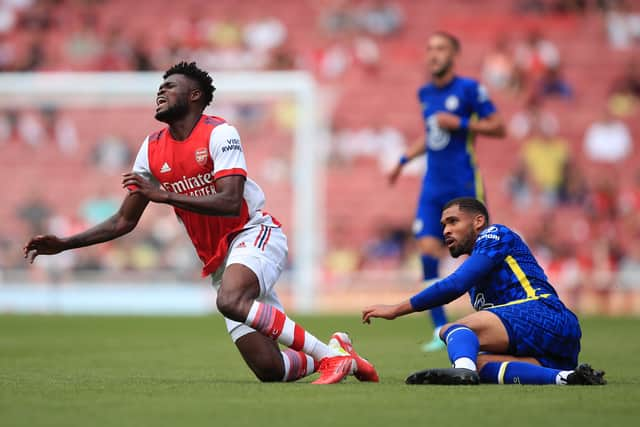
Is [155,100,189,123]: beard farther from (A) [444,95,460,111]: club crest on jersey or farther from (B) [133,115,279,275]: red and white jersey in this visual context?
(A) [444,95,460,111]: club crest on jersey

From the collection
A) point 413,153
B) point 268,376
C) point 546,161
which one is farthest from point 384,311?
point 546,161

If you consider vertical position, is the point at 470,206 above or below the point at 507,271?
above

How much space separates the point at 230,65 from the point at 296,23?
9.71ft

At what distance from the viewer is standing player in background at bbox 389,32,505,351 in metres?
10.9

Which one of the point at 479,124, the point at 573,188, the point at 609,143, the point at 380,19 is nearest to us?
the point at 479,124

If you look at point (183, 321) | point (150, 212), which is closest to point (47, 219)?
point (150, 212)

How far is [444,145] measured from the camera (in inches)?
436

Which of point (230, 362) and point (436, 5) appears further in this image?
point (436, 5)

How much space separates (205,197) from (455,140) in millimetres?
4828

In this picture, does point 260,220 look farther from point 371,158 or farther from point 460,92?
point 371,158

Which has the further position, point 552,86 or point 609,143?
point 552,86

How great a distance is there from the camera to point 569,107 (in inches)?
1067

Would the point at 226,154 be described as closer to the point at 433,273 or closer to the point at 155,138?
the point at 155,138

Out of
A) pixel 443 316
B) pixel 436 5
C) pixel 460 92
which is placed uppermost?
pixel 436 5
